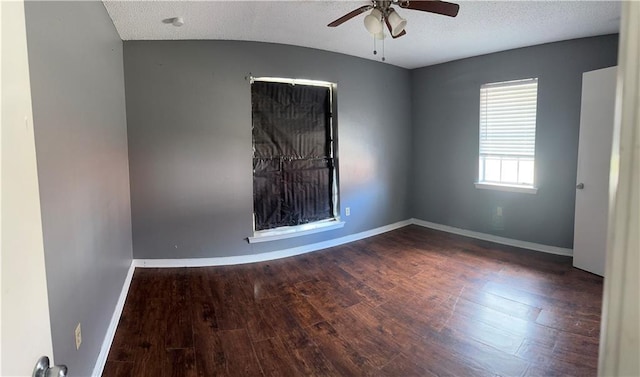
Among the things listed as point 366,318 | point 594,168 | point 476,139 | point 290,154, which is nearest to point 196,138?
point 290,154

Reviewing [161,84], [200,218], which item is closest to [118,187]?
[200,218]

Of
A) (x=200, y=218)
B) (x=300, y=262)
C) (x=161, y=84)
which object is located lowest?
(x=300, y=262)

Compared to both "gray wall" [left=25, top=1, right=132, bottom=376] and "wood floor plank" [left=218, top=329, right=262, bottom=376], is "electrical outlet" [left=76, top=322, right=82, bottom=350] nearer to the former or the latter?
"gray wall" [left=25, top=1, right=132, bottom=376]

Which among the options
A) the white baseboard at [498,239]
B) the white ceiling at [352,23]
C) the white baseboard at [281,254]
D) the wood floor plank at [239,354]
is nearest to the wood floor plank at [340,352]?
the wood floor plank at [239,354]

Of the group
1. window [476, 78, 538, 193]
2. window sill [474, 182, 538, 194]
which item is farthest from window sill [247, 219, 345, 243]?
window [476, 78, 538, 193]

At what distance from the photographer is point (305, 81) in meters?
3.95

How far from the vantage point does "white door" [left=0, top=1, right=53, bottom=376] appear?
20.4 inches

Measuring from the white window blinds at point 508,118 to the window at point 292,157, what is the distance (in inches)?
78.6

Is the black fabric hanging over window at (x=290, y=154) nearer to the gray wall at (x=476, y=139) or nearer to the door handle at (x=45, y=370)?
the gray wall at (x=476, y=139)

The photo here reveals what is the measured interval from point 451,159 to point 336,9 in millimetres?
2851

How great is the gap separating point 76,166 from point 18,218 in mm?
Result: 1404

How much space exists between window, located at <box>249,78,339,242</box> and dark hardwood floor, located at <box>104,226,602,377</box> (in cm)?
55

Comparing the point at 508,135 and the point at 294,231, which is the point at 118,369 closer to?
the point at 294,231

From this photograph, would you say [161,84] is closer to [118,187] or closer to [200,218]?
[118,187]
